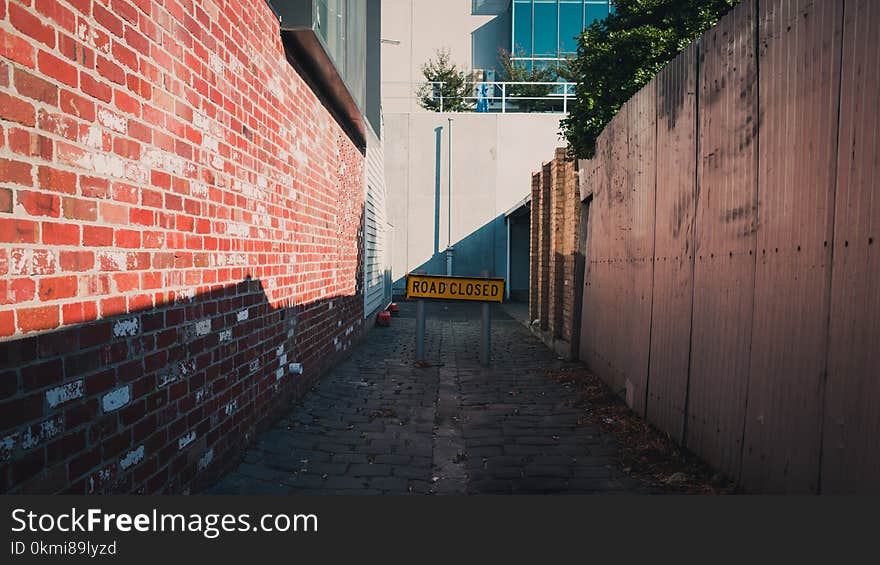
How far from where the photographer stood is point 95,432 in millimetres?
2266

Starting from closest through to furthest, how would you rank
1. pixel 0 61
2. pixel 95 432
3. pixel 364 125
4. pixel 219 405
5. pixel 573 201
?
pixel 0 61
pixel 95 432
pixel 219 405
pixel 573 201
pixel 364 125

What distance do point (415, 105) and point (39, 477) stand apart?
2367 centimetres

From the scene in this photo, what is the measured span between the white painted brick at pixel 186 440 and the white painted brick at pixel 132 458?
41cm

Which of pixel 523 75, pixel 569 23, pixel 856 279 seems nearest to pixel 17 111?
pixel 856 279

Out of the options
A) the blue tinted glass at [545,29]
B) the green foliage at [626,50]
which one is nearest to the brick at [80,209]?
the green foliage at [626,50]

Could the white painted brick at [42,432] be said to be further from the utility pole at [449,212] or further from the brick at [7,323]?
the utility pole at [449,212]

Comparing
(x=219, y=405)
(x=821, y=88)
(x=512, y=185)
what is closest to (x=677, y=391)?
(x=821, y=88)

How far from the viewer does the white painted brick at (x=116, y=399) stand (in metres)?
2.35

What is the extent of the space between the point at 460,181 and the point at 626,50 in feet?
39.3

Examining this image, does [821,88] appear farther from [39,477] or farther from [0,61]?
[39,477]

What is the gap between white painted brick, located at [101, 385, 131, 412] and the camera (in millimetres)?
2348

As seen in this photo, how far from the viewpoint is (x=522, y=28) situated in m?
23.6

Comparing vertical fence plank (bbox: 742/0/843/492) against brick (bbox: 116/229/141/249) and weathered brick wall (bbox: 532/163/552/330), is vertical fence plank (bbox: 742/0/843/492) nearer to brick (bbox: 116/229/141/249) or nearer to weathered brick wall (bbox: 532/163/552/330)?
brick (bbox: 116/229/141/249)

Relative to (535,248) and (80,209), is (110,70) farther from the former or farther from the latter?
(535,248)
